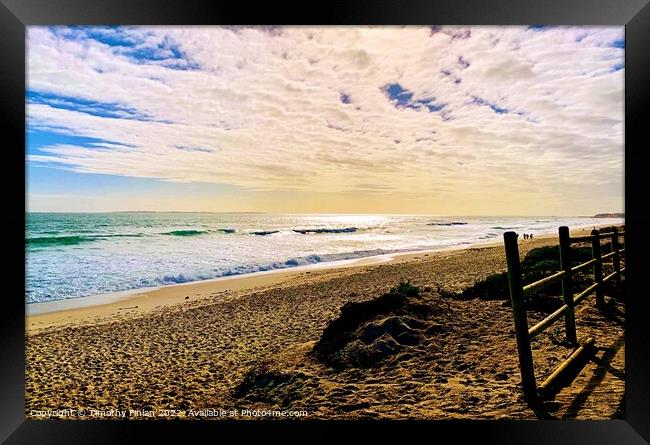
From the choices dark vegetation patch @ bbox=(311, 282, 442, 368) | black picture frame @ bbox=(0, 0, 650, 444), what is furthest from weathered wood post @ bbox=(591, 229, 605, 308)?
dark vegetation patch @ bbox=(311, 282, 442, 368)

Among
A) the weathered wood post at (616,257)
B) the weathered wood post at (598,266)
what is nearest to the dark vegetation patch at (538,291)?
the weathered wood post at (598,266)

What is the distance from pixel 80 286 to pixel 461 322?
9.82 meters

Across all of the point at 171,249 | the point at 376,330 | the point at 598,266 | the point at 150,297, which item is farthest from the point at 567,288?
the point at 171,249

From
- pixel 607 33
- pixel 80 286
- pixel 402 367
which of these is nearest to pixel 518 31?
pixel 607 33

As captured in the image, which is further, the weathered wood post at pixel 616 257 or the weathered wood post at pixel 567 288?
the weathered wood post at pixel 616 257

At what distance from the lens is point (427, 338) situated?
10.9 feet

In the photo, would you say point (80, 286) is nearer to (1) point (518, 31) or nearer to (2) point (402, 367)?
(2) point (402, 367)

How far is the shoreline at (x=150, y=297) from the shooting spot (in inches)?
267

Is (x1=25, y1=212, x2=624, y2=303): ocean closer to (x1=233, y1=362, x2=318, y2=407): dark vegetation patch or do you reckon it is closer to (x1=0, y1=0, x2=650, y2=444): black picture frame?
(x1=0, y1=0, x2=650, y2=444): black picture frame

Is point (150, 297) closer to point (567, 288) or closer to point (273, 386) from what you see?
point (273, 386)
